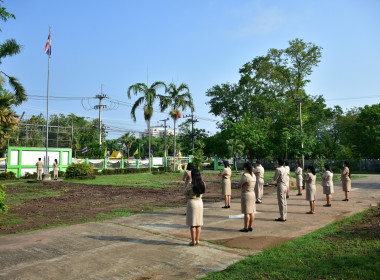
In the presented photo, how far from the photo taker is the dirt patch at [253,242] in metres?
5.97

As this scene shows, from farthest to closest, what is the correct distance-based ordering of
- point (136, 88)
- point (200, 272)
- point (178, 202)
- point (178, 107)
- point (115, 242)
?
point (178, 107) → point (136, 88) → point (178, 202) → point (115, 242) → point (200, 272)

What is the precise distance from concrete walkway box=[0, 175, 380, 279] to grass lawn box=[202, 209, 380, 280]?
40 centimetres

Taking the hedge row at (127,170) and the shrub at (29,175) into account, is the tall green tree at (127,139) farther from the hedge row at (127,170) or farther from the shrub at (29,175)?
the shrub at (29,175)

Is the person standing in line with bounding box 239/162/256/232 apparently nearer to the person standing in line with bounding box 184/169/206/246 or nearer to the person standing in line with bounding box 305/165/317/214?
the person standing in line with bounding box 184/169/206/246

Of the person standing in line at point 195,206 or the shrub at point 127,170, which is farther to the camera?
the shrub at point 127,170

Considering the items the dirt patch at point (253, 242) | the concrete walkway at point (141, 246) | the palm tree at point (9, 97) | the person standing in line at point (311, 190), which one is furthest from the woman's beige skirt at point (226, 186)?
the palm tree at point (9, 97)

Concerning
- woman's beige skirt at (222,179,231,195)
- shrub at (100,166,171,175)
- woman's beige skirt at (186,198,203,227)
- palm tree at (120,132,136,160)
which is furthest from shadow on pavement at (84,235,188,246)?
palm tree at (120,132,136,160)

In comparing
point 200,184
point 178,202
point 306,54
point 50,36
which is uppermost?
point 306,54

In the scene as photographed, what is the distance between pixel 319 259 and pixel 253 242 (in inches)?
58.6

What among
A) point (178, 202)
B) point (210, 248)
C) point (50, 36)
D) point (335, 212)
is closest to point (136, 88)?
point (50, 36)

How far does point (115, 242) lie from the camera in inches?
250

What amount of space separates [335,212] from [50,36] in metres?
21.3

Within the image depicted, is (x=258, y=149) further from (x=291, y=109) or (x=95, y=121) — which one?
(x=95, y=121)

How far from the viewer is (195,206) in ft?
19.7
